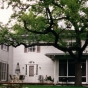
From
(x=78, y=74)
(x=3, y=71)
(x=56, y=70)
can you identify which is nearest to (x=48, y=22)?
(x=78, y=74)

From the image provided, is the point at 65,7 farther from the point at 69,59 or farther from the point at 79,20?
the point at 69,59

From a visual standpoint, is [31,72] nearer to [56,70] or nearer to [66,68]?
[56,70]

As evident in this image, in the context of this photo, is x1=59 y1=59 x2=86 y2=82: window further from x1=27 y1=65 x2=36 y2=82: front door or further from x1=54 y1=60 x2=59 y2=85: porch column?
x1=27 y1=65 x2=36 y2=82: front door

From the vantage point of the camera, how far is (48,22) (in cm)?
2286

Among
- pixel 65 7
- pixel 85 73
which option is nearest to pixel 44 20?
pixel 65 7

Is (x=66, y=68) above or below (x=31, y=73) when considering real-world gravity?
above

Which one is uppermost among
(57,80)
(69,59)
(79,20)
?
(79,20)

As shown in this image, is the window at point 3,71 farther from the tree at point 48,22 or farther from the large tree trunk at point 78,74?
the large tree trunk at point 78,74

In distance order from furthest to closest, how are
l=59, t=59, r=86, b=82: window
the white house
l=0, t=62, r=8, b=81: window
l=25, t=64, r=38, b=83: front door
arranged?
1. l=25, t=64, r=38, b=83: front door
2. the white house
3. l=0, t=62, r=8, b=81: window
4. l=59, t=59, r=86, b=82: window

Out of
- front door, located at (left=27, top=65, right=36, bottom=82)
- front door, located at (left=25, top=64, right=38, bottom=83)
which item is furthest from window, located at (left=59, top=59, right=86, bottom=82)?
front door, located at (left=27, top=65, right=36, bottom=82)

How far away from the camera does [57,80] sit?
32.2m

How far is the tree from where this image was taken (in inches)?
809

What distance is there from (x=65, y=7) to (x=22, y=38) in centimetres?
594

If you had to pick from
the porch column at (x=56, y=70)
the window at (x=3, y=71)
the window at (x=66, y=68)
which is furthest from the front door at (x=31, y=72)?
the porch column at (x=56, y=70)
